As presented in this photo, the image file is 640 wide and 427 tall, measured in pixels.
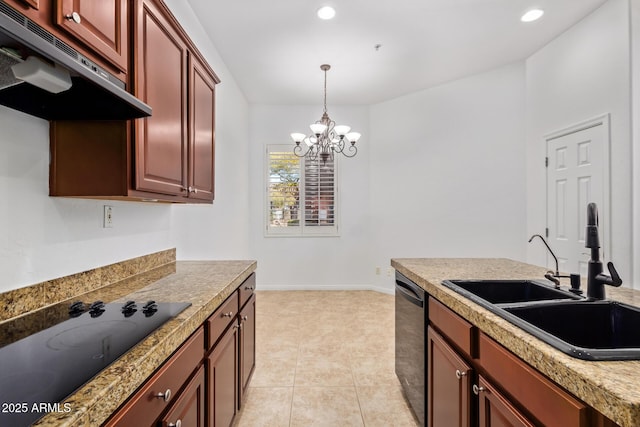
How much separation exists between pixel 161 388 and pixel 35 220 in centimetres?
87

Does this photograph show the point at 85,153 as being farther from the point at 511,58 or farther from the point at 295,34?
the point at 511,58

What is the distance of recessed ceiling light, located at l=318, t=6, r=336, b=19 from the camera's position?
2.69 meters

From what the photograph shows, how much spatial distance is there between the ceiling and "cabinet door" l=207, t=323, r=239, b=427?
105 inches

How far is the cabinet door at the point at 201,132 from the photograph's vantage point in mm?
1893

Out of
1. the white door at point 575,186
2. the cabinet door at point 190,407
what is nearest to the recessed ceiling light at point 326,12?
the white door at point 575,186

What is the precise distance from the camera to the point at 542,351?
31.3 inches

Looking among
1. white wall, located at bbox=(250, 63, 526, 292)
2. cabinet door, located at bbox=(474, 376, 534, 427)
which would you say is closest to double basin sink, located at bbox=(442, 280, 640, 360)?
cabinet door, located at bbox=(474, 376, 534, 427)

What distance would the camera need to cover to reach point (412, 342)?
1906 mm

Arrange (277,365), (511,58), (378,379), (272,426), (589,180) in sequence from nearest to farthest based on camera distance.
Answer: (272,426), (378,379), (277,365), (589,180), (511,58)

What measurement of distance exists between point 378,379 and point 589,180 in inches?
Answer: 104

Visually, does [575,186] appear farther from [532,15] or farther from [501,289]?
[501,289]

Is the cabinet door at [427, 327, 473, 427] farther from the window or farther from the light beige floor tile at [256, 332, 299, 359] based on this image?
the window

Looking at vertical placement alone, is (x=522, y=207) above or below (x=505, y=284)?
above

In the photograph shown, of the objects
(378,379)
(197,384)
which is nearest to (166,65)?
(197,384)
